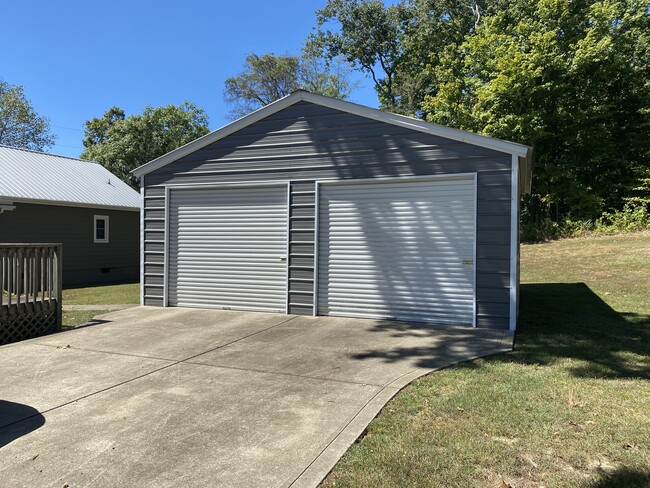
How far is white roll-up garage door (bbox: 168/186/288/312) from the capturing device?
8.66 metres

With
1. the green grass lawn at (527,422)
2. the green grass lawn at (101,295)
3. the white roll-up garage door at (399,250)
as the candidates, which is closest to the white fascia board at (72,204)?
the green grass lawn at (101,295)

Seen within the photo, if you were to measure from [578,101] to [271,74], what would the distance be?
79.1 feet

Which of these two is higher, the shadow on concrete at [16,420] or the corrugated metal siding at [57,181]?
the corrugated metal siding at [57,181]

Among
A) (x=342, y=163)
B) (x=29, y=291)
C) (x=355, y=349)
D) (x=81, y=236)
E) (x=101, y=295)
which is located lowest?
(x=101, y=295)

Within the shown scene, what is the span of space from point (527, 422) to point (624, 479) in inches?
32.9

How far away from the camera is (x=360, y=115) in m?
7.93

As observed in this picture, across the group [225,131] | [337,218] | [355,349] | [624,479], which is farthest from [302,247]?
[624,479]

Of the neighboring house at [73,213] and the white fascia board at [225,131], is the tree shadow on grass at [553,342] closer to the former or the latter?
the white fascia board at [225,131]

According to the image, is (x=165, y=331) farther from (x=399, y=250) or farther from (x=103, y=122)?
(x=103, y=122)

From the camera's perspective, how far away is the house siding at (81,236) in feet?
45.9

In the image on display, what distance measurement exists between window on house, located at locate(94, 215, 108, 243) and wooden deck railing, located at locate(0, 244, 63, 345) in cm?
974

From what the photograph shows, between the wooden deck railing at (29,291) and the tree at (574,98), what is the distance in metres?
18.7

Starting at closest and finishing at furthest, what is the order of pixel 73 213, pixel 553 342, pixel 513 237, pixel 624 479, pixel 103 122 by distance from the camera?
1. pixel 624 479
2. pixel 553 342
3. pixel 513 237
4. pixel 73 213
5. pixel 103 122

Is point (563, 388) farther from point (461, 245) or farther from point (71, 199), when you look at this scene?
point (71, 199)
